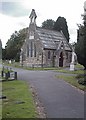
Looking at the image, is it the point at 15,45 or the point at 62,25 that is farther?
the point at 15,45

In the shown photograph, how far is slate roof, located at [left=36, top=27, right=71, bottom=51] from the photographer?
64.0 m

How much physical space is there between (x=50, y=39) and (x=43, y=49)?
5158mm

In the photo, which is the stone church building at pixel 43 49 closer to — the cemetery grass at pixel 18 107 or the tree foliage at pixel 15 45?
the tree foliage at pixel 15 45

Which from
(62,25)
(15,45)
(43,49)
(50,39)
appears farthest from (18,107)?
(15,45)

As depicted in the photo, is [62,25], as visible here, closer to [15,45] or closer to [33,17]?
[33,17]

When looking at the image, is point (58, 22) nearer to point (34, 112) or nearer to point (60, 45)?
point (60, 45)

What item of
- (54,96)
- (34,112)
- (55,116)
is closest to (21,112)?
(34,112)

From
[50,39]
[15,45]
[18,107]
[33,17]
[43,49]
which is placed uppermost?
[33,17]

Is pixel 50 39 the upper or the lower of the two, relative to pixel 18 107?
upper

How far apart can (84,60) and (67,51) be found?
39721mm

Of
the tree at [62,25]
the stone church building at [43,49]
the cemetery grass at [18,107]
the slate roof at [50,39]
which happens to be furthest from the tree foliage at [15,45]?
the cemetery grass at [18,107]

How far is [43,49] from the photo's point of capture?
6222cm

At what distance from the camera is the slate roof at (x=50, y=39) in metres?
64.0

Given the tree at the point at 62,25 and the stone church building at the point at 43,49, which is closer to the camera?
the stone church building at the point at 43,49
